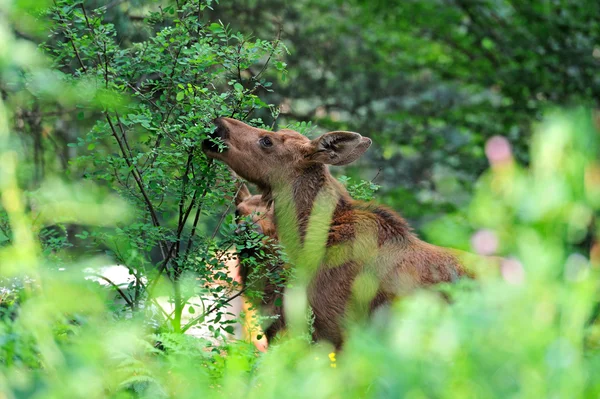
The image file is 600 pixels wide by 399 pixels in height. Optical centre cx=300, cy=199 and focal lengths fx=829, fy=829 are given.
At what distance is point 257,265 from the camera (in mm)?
5105

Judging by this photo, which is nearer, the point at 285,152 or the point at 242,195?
the point at 285,152

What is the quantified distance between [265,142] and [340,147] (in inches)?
23.0

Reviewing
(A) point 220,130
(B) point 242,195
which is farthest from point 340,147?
(A) point 220,130

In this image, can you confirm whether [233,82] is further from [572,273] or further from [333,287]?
[572,273]

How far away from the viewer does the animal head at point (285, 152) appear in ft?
20.6

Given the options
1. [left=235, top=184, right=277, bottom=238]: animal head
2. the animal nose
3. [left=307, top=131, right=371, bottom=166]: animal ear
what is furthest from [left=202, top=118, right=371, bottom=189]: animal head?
the animal nose

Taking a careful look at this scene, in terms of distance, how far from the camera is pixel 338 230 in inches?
241

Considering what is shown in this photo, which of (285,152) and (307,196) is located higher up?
(285,152)

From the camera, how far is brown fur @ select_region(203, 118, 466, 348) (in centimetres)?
580

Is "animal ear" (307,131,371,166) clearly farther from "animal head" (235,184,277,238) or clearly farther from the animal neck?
"animal head" (235,184,277,238)

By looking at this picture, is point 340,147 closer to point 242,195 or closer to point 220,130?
point 242,195

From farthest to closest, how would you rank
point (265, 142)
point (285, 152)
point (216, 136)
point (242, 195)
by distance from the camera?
point (242, 195) < point (285, 152) < point (265, 142) < point (216, 136)

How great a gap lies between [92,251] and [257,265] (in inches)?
43.8

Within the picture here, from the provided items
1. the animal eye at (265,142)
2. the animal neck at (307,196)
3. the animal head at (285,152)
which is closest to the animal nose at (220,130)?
the animal head at (285,152)
